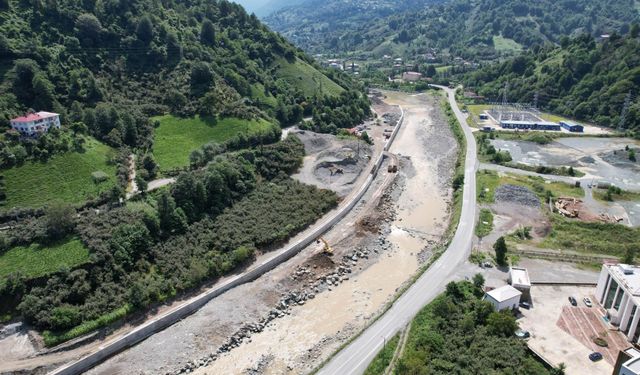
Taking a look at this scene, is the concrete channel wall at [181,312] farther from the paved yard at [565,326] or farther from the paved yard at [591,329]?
the paved yard at [591,329]

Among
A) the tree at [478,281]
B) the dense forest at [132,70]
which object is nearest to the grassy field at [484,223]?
the tree at [478,281]

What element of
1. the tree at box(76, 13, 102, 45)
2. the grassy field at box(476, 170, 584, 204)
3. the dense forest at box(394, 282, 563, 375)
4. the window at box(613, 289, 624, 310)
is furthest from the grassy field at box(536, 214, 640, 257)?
the tree at box(76, 13, 102, 45)

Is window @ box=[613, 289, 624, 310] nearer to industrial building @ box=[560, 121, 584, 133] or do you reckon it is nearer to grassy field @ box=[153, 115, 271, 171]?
grassy field @ box=[153, 115, 271, 171]

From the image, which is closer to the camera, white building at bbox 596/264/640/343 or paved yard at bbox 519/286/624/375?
paved yard at bbox 519/286/624/375

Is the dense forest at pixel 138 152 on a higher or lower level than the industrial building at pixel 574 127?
higher

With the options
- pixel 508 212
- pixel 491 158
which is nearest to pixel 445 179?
pixel 491 158
